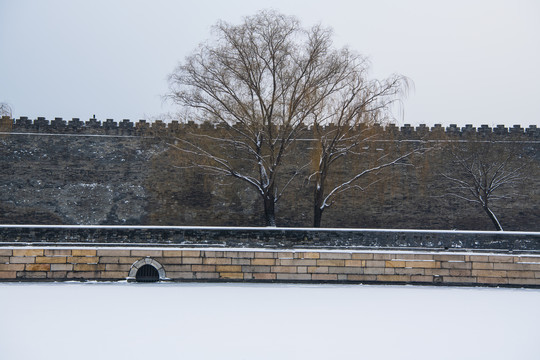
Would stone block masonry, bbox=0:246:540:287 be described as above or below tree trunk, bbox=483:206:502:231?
below

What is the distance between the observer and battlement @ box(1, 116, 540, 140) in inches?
739

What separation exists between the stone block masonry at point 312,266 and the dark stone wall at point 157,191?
8.88 meters

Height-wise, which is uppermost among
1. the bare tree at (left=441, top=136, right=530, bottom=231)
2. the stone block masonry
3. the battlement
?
the battlement

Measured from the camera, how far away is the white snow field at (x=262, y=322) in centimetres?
486

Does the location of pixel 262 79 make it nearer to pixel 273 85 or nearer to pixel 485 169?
pixel 273 85

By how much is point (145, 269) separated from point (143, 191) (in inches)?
356

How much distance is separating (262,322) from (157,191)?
12.8m

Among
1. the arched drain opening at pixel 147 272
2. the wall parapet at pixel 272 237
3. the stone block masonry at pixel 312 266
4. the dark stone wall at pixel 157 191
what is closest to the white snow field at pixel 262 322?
the stone block masonry at pixel 312 266

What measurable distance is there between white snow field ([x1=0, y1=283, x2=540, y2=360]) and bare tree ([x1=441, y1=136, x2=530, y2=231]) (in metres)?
10.3

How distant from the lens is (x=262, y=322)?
620cm

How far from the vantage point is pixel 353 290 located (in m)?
8.84

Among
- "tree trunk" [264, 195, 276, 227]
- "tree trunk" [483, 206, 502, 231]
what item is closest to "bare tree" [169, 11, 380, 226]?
"tree trunk" [264, 195, 276, 227]

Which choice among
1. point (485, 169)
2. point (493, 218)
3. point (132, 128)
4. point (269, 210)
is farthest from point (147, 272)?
point (485, 169)

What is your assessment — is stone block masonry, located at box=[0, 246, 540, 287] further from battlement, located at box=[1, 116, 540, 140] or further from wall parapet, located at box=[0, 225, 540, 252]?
battlement, located at box=[1, 116, 540, 140]
